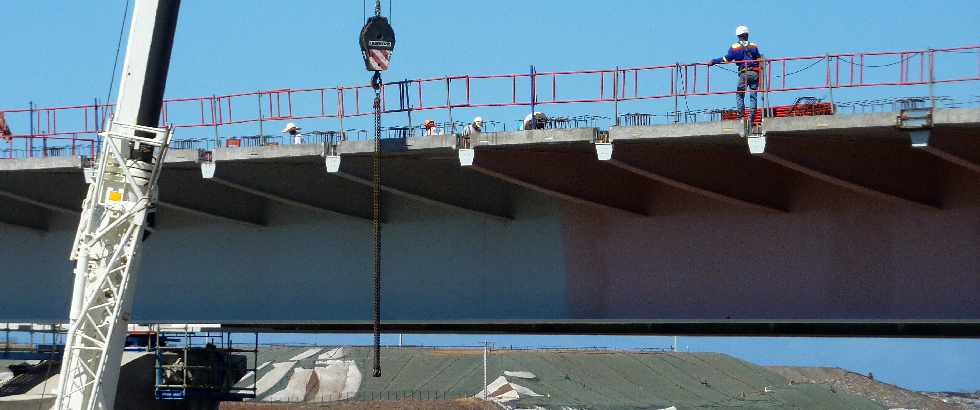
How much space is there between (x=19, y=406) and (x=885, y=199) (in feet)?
61.9

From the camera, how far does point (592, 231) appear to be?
25547 millimetres

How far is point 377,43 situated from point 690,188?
6.31 meters

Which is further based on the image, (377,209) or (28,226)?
(28,226)

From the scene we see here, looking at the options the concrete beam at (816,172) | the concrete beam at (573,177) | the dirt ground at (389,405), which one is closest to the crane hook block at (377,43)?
the concrete beam at (573,177)

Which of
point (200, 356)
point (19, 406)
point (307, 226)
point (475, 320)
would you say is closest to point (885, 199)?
point (475, 320)

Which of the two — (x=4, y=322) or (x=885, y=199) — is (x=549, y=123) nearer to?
(x=885, y=199)

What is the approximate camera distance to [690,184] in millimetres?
23828

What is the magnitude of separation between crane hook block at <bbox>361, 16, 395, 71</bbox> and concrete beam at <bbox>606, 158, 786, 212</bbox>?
15.6 feet

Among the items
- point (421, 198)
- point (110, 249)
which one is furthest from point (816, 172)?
point (110, 249)

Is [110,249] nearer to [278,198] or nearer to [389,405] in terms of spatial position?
[278,198]

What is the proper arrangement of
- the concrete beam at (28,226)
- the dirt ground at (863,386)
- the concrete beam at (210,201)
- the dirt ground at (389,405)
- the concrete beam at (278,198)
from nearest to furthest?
the concrete beam at (278,198), the concrete beam at (210,201), the concrete beam at (28,226), the dirt ground at (389,405), the dirt ground at (863,386)

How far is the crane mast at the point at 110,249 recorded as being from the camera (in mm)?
24734

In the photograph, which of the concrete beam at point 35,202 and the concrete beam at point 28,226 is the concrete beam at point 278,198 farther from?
the concrete beam at point 28,226

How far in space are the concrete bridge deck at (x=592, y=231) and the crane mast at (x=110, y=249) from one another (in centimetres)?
150
